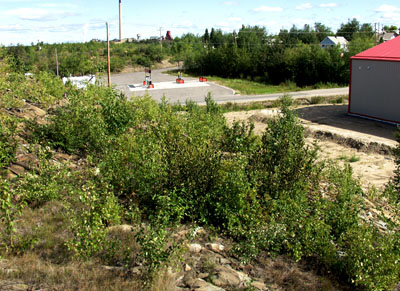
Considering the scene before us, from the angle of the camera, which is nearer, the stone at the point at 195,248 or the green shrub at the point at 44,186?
the stone at the point at 195,248

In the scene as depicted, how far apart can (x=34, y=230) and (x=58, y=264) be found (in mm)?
974

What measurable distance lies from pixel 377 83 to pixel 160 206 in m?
16.6

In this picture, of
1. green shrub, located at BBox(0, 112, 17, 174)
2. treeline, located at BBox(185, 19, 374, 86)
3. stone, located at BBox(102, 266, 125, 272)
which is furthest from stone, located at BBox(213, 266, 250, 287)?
treeline, located at BBox(185, 19, 374, 86)

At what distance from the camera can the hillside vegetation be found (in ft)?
16.0

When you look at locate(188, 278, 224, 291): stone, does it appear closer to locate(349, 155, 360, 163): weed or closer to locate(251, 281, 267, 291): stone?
locate(251, 281, 267, 291): stone

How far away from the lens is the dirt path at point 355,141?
12516 mm

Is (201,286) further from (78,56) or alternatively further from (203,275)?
(78,56)

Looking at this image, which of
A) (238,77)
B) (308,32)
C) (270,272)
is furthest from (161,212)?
(308,32)

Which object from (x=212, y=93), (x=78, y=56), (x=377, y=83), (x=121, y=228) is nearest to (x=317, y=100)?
(x=377, y=83)

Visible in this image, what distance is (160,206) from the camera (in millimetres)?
5891

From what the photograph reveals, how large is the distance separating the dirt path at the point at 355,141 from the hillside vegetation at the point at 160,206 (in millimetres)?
3815

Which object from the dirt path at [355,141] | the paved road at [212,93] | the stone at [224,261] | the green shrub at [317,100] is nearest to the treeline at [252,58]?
the paved road at [212,93]

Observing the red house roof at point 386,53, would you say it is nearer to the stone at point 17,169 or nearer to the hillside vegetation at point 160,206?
the hillside vegetation at point 160,206

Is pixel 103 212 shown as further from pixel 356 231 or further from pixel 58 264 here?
pixel 356 231
